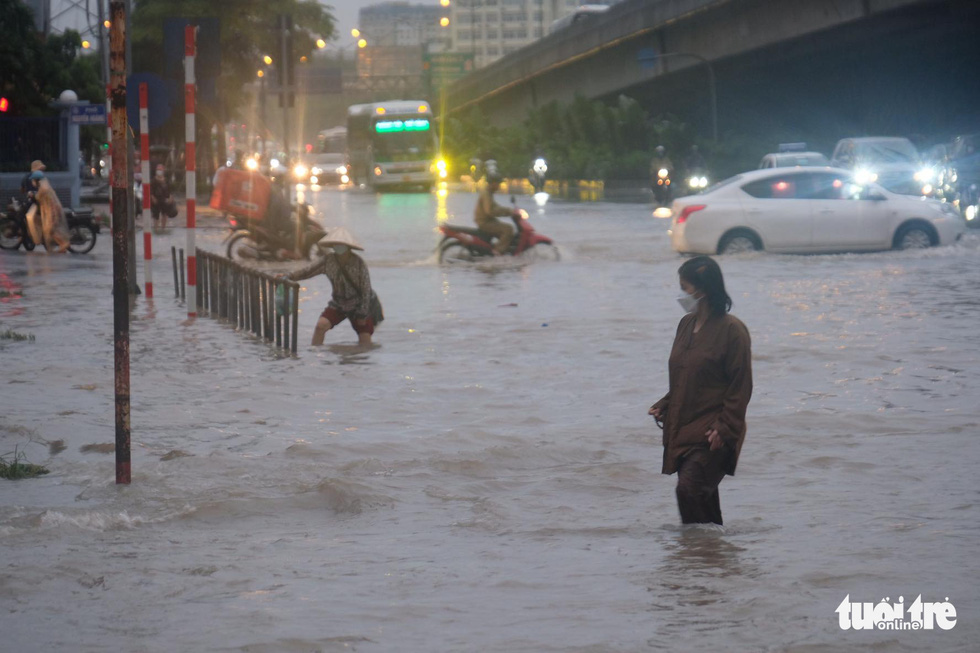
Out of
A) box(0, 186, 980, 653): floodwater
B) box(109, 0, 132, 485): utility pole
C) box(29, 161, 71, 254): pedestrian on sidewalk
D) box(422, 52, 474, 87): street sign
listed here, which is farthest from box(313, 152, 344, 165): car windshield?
box(109, 0, 132, 485): utility pole

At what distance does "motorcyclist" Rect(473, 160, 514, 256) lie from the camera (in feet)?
73.6

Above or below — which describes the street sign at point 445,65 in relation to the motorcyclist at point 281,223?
above

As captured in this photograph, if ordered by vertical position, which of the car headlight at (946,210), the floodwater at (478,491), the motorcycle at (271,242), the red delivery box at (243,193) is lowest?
the floodwater at (478,491)

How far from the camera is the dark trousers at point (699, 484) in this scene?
614 cm

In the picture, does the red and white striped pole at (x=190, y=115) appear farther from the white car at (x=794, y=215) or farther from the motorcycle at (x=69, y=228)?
the motorcycle at (x=69, y=228)

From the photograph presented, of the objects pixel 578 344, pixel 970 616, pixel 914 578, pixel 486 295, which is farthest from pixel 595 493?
pixel 486 295

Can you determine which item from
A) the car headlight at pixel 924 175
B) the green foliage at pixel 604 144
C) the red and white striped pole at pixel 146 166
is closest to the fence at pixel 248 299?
the red and white striped pole at pixel 146 166

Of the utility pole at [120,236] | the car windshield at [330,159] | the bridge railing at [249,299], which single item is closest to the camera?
the utility pole at [120,236]

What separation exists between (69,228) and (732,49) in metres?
22.4

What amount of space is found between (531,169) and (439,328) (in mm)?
45545

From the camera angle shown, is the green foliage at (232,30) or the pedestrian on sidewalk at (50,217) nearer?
the pedestrian on sidewalk at (50,217)

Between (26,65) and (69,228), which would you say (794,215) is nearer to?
(69,228)

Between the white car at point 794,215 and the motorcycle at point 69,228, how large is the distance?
35.5ft

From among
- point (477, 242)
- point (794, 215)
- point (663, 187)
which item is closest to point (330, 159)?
point (663, 187)
